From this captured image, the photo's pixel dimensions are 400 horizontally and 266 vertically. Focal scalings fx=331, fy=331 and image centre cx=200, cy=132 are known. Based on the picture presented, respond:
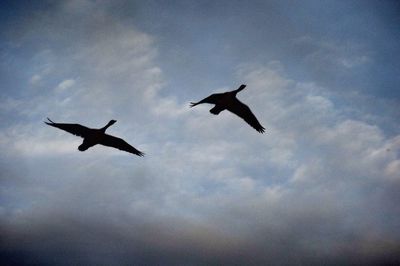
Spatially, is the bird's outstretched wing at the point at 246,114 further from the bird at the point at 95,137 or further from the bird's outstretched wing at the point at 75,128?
the bird's outstretched wing at the point at 75,128

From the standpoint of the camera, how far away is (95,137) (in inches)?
719

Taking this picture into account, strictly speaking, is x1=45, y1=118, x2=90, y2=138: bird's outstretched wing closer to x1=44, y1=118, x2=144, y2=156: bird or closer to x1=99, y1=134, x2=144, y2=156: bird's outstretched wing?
x1=44, y1=118, x2=144, y2=156: bird

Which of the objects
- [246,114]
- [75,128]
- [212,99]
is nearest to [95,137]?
[75,128]

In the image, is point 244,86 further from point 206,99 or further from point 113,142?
point 113,142

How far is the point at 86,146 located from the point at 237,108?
8784 mm

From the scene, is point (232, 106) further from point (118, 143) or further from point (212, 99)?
point (118, 143)

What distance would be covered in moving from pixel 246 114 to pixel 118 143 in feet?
25.1

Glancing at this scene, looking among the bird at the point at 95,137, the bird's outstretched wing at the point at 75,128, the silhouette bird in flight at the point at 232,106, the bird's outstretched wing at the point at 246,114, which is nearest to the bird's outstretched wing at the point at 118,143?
the bird at the point at 95,137

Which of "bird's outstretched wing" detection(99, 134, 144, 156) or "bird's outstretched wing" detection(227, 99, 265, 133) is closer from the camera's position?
"bird's outstretched wing" detection(99, 134, 144, 156)

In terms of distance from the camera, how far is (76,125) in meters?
17.6

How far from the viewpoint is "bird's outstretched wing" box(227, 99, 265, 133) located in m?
18.9

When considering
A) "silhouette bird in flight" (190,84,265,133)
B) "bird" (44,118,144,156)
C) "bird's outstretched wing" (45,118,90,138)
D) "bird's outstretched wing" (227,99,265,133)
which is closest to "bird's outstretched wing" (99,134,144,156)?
"bird" (44,118,144,156)

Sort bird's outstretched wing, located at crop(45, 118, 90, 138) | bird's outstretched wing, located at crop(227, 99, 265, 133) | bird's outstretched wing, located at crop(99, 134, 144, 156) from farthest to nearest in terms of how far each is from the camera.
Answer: bird's outstretched wing, located at crop(227, 99, 265, 133) < bird's outstretched wing, located at crop(99, 134, 144, 156) < bird's outstretched wing, located at crop(45, 118, 90, 138)

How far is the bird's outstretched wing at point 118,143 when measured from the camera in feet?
61.1
